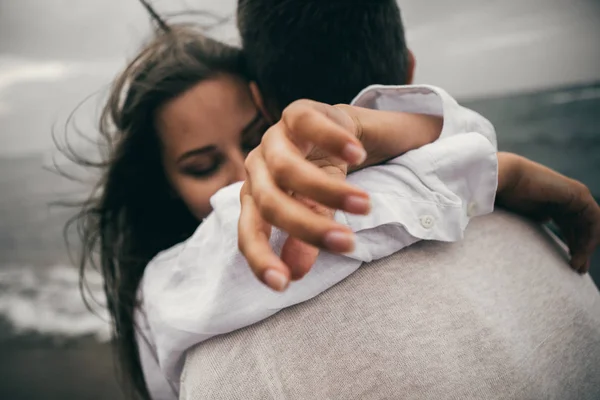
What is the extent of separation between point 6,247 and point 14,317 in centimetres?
404

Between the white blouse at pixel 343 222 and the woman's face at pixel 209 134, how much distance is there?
20.6 inches

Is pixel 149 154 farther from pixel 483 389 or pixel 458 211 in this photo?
pixel 483 389

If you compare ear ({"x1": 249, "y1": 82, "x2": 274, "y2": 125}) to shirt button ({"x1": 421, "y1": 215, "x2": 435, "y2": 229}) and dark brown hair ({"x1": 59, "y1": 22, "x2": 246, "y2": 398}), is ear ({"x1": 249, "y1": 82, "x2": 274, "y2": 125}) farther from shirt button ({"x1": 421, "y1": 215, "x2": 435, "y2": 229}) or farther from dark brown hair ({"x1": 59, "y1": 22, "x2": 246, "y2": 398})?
shirt button ({"x1": 421, "y1": 215, "x2": 435, "y2": 229})

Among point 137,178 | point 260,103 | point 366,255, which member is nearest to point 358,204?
point 366,255

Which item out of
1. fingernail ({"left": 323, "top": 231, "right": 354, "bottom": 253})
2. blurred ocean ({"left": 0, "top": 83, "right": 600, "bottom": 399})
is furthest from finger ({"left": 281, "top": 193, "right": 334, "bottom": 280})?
blurred ocean ({"left": 0, "top": 83, "right": 600, "bottom": 399})

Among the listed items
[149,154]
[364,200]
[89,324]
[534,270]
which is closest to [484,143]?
[534,270]

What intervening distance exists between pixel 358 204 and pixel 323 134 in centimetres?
10

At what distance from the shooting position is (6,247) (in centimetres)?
804

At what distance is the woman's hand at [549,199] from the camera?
989 mm

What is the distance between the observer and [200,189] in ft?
4.83

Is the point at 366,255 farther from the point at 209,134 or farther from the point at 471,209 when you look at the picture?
the point at 209,134

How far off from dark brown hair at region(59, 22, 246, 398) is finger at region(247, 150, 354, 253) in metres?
1.17

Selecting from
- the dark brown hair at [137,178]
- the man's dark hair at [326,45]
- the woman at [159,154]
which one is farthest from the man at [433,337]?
the dark brown hair at [137,178]

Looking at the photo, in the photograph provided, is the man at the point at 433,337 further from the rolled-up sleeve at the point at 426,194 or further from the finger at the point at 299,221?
the finger at the point at 299,221
